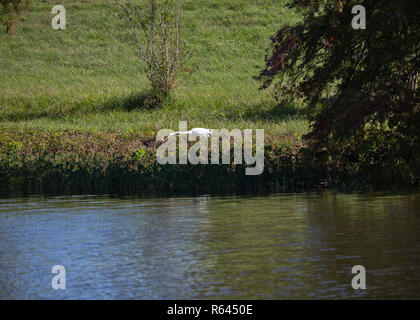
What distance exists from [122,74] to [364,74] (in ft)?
88.8

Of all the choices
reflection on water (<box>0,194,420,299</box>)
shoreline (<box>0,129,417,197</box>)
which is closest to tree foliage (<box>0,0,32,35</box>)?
shoreline (<box>0,129,417,197</box>)

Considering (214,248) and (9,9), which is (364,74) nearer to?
(214,248)

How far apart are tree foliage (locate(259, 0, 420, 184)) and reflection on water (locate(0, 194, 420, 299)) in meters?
1.65

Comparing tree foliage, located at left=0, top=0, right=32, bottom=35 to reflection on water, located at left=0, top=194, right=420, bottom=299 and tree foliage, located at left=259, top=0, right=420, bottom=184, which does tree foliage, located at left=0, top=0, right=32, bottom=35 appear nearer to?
reflection on water, located at left=0, top=194, right=420, bottom=299

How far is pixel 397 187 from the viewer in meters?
22.1

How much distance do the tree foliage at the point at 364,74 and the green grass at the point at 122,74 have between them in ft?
15.4

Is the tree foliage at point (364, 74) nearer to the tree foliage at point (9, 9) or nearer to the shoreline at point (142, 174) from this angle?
the shoreline at point (142, 174)

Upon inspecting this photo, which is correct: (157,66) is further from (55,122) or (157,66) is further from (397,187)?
(397,187)

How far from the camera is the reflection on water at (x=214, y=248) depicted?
10.5m

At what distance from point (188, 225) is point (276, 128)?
13.3 meters

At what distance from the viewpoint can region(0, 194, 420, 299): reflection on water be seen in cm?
1048

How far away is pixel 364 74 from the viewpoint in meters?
19.8

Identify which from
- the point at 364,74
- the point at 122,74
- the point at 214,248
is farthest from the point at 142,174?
the point at 122,74
